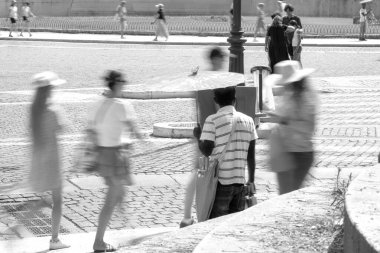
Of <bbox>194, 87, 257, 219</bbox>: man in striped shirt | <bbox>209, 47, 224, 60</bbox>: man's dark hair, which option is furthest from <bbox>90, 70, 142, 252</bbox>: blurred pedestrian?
<bbox>209, 47, 224, 60</bbox>: man's dark hair

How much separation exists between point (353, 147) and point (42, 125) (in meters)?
6.11

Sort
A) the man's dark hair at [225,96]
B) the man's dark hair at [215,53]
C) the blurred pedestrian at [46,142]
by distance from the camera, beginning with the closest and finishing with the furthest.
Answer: the man's dark hair at [225,96]
the blurred pedestrian at [46,142]
the man's dark hair at [215,53]

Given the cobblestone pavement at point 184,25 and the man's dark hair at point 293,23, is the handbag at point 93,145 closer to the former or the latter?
the man's dark hair at point 293,23

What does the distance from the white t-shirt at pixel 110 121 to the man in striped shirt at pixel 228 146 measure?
83cm

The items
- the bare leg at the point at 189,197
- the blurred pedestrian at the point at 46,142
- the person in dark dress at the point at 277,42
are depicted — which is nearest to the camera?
the blurred pedestrian at the point at 46,142

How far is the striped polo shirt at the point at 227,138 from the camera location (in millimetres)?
7738

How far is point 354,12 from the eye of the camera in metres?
49.2

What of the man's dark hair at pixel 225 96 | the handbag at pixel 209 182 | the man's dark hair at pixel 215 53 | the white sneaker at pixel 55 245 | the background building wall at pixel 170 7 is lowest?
the background building wall at pixel 170 7

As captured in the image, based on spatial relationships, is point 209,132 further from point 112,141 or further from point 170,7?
point 170,7

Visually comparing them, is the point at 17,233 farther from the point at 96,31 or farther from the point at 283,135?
the point at 96,31

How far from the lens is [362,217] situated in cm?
478

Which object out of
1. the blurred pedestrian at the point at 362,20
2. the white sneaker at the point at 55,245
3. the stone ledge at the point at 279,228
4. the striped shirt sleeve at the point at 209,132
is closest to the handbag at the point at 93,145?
the white sneaker at the point at 55,245

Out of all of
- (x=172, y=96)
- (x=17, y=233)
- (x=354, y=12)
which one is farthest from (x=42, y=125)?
(x=354, y=12)

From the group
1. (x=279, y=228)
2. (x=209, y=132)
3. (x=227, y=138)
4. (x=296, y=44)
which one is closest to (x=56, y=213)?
(x=209, y=132)
